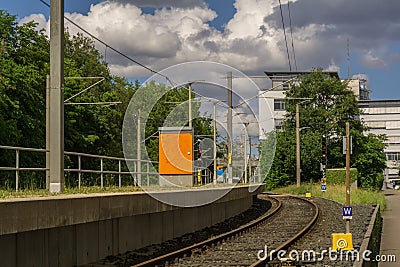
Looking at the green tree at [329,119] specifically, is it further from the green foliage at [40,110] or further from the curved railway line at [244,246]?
the curved railway line at [244,246]

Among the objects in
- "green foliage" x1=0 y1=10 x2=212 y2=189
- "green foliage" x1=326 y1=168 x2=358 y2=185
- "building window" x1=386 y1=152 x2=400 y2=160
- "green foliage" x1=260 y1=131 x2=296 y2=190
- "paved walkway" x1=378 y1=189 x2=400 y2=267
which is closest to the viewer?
"paved walkway" x1=378 y1=189 x2=400 y2=267

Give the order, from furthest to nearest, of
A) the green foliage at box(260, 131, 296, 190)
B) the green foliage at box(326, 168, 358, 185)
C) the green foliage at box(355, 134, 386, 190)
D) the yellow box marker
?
the green foliage at box(355, 134, 386, 190) → the green foliage at box(260, 131, 296, 190) → the green foliage at box(326, 168, 358, 185) → the yellow box marker

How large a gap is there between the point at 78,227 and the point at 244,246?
6969mm

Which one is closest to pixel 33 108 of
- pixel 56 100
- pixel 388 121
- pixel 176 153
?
pixel 176 153

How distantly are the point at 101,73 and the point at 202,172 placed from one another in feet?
172

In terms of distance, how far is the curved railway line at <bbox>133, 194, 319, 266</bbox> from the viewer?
15.6m

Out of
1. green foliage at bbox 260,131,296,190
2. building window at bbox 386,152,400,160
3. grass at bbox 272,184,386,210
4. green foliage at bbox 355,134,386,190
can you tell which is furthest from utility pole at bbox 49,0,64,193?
building window at bbox 386,152,400,160

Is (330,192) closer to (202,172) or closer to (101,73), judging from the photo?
(202,172)

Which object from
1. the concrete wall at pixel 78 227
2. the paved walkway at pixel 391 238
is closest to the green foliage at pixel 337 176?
the paved walkway at pixel 391 238

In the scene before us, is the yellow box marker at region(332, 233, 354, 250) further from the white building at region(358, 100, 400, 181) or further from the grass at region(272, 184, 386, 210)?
the white building at region(358, 100, 400, 181)

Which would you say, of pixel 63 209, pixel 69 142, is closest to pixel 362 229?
pixel 63 209

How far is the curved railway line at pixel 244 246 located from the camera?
616 inches

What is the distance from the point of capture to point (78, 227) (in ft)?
44.1

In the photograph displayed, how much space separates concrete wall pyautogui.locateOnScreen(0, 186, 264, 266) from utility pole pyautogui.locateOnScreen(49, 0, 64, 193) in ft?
4.47
